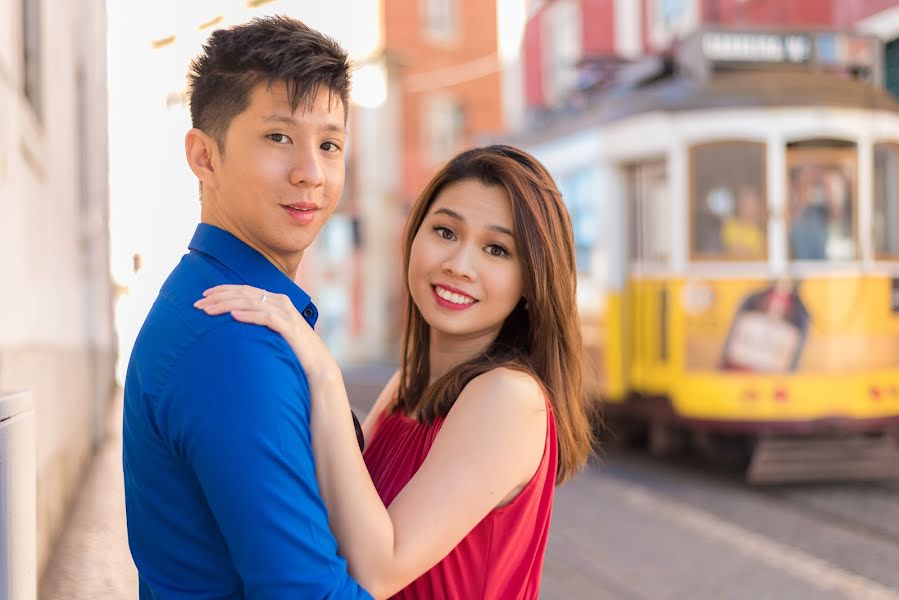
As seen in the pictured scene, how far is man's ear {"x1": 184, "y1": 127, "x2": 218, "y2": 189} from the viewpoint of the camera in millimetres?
1597

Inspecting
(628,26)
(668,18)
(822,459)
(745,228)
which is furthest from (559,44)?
(822,459)

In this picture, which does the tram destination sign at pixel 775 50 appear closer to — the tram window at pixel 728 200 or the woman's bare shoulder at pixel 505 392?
the tram window at pixel 728 200

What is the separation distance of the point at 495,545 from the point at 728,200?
6785mm

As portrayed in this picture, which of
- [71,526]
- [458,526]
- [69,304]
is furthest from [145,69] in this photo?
[69,304]

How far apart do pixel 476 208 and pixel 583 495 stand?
5.92m

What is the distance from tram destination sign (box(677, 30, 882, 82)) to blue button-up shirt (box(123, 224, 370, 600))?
7.62 m

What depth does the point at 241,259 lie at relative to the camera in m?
1.57

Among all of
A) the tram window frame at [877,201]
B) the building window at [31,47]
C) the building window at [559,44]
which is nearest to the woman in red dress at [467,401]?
the building window at [31,47]

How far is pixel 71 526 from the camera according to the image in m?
3.12

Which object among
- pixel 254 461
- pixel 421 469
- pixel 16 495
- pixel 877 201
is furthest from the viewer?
pixel 877 201

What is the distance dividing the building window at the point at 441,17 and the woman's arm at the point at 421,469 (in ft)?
94.7

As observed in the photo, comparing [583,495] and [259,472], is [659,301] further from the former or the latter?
[259,472]

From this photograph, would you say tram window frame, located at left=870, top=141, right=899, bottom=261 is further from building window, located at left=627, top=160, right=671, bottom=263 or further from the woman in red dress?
the woman in red dress

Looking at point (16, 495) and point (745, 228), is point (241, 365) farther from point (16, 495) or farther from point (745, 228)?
point (745, 228)
